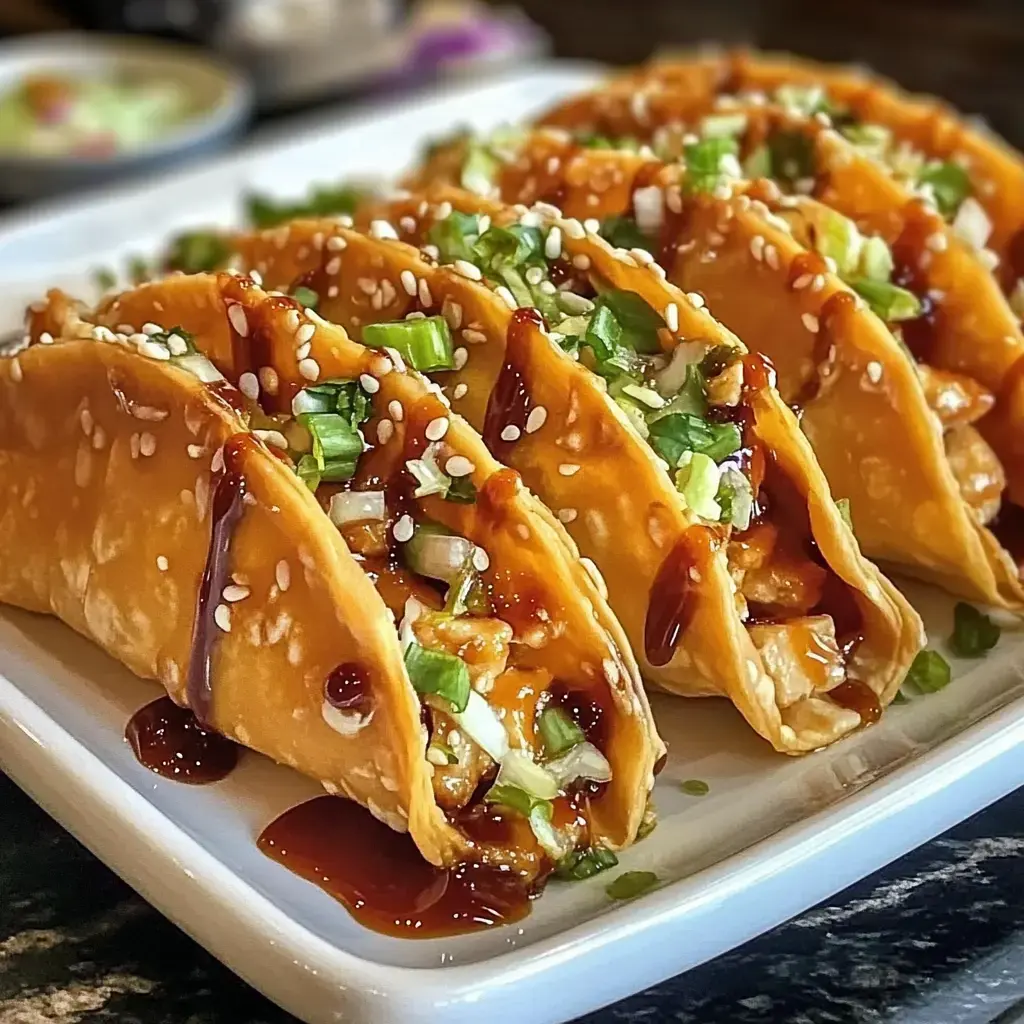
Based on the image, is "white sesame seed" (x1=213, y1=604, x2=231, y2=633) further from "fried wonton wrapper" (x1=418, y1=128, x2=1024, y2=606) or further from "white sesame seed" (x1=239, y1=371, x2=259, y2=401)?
"fried wonton wrapper" (x1=418, y1=128, x2=1024, y2=606)

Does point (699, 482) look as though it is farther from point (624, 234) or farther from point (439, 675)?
point (624, 234)

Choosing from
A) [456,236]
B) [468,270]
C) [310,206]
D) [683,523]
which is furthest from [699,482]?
[310,206]

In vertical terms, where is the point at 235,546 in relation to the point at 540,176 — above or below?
below

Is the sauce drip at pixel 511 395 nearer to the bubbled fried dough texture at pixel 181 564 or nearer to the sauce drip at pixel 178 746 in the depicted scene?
the bubbled fried dough texture at pixel 181 564

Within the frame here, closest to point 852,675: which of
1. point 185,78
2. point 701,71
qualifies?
point 701,71

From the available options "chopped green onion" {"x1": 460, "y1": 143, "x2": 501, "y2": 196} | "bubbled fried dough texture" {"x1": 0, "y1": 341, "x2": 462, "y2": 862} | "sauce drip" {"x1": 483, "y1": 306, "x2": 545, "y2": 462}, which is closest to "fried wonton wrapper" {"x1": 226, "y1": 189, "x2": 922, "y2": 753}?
"sauce drip" {"x1": 483, "y1": 306, "x2": 545, "y2": 462}

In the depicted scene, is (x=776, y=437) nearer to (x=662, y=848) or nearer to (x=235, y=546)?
(x=662, y=848)
